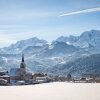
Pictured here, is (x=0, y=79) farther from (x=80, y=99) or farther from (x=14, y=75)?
(x=80, y=99)

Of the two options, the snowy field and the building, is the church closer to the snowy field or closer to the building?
the building

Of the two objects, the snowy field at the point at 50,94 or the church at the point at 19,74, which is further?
the church at the point at 19,74

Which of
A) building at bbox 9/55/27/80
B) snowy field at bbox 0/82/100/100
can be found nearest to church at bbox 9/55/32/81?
building at bbox 9/55/27/80

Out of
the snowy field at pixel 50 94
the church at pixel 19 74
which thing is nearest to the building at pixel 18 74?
the church at pixel 19 74

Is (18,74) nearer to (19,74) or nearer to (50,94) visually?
(19,74)

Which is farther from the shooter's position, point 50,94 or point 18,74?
point 18,74

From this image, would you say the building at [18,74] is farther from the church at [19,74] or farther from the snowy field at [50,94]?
the snowy field at [50,94]

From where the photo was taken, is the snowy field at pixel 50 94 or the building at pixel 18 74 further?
the building at pixel 18 74

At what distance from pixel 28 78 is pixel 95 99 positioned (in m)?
127

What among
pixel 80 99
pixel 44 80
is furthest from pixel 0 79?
pixel 80 99

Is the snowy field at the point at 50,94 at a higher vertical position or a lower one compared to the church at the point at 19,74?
lower

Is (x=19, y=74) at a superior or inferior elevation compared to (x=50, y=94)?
superior

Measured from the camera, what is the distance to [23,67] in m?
185

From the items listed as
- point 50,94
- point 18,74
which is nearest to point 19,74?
point 18,74
